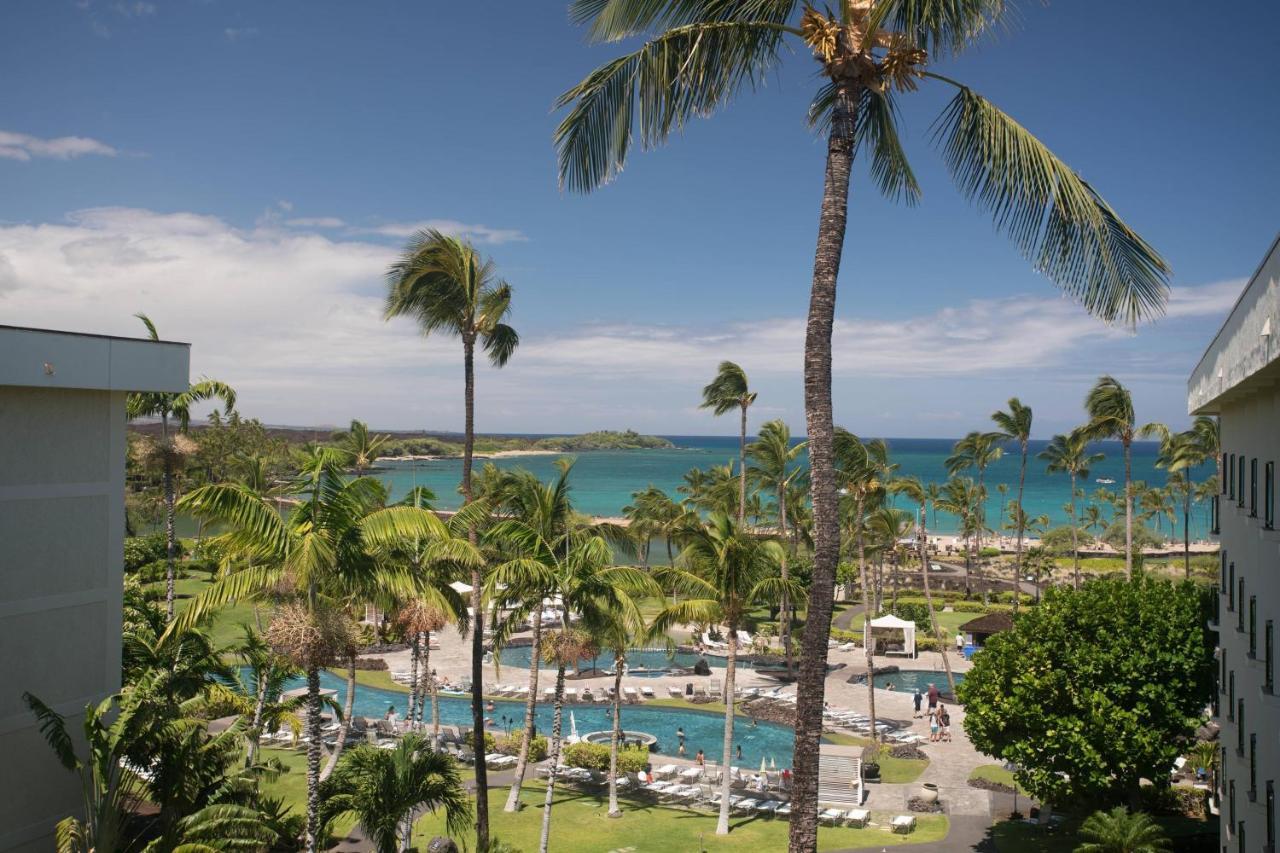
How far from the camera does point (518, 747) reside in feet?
95.4

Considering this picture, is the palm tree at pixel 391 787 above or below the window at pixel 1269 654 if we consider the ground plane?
below

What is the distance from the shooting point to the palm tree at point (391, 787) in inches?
609

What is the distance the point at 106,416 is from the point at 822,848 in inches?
692

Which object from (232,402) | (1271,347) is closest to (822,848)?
→ (1271,347)

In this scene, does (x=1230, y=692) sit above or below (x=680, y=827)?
above

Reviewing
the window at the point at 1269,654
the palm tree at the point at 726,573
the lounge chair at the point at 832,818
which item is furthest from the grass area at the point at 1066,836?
the window at the point at 1269,654

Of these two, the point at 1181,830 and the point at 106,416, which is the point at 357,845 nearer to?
the point at 106,416

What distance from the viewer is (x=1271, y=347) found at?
879cm

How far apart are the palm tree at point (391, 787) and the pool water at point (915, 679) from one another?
88.2 ft

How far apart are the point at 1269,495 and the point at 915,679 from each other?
30.0 meters

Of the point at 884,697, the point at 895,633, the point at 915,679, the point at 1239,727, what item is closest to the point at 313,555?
the point at 1239,727

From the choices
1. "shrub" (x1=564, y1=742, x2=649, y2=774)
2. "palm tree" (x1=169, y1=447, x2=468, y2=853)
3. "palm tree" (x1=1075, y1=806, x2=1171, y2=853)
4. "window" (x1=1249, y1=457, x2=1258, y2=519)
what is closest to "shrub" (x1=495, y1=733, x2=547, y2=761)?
"shrub" (x1=564, y1=742, x2=649, y2=774)

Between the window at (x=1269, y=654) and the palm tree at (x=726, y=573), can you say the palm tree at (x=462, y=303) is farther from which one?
the window at (x=1269, y=654)

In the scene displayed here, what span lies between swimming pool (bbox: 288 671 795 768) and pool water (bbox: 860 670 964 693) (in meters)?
7.49
